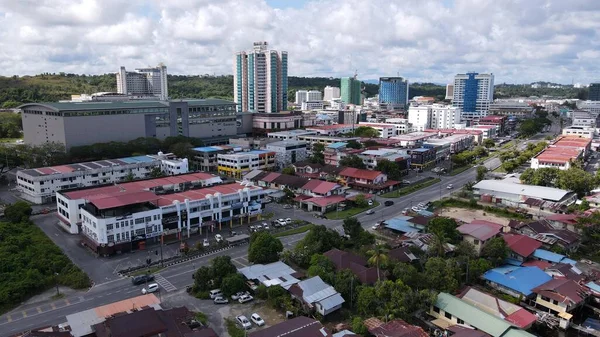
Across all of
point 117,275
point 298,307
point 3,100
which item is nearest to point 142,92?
point 3,100

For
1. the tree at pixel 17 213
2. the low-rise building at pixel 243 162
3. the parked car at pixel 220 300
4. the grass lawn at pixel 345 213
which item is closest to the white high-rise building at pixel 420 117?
the low-rise building at pixel 243 162

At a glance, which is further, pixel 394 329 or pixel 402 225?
pixel 402 225

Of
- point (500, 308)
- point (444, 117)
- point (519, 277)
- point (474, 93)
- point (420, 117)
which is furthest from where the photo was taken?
point (474, 93)

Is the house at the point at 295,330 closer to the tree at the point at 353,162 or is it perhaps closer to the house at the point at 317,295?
the house at the point at 317,295

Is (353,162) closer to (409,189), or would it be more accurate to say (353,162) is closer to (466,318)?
(409,189)

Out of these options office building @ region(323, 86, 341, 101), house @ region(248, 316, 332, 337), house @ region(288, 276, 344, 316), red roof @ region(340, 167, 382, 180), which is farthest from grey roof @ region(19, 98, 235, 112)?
office building @ region(323, 86, 341, 101)

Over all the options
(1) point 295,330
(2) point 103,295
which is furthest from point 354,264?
(2) point 103,295

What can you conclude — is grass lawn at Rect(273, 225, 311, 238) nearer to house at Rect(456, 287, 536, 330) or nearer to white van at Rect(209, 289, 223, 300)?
white van at Rect(209, 289, 223, 300)
